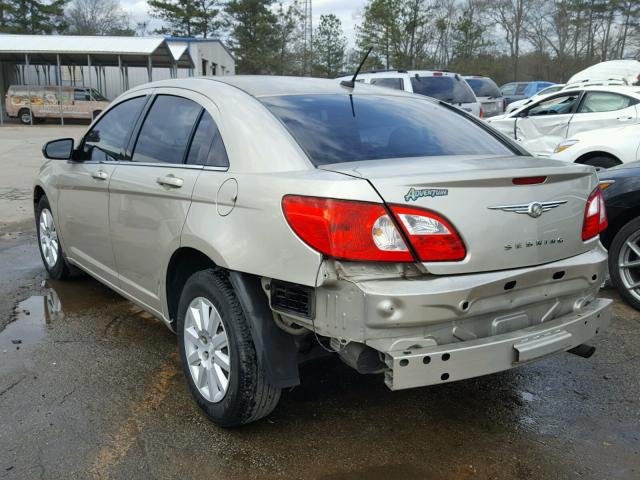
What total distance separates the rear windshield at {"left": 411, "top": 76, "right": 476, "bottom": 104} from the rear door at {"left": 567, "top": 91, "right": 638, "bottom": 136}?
7.40 ft

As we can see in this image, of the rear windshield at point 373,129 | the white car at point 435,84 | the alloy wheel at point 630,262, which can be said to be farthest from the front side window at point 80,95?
the alloy wheel at point 630,262

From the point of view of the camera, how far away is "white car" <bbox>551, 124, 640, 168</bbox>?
7465mm

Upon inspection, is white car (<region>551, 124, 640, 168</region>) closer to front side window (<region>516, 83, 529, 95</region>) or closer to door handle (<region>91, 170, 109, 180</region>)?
door handle (<region>91, 170, 109, 180</region>)

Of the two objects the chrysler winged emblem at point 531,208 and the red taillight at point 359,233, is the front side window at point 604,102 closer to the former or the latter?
the chrysler winged emblem at point 531,208

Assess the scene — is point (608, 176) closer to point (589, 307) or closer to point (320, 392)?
point (589, 307)

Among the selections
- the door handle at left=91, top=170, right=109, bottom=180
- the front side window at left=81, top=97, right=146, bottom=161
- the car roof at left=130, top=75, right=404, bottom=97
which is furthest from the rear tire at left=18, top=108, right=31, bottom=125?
the car roof at left=130, top=75, right=404, bottom=97

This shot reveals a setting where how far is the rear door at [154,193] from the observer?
3.12 metres

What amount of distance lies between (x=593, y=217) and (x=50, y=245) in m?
4.53

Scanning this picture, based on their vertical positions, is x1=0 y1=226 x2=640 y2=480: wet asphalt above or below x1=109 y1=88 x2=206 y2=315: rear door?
below

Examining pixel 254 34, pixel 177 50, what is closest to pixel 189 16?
pixel 254 34

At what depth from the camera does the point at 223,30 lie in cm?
5947

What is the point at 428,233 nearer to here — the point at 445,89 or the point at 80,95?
the point at 445,89

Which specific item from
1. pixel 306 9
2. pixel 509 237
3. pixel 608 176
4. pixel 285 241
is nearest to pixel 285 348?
pixel 285 241

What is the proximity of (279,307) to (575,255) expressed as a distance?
4.61 ft
